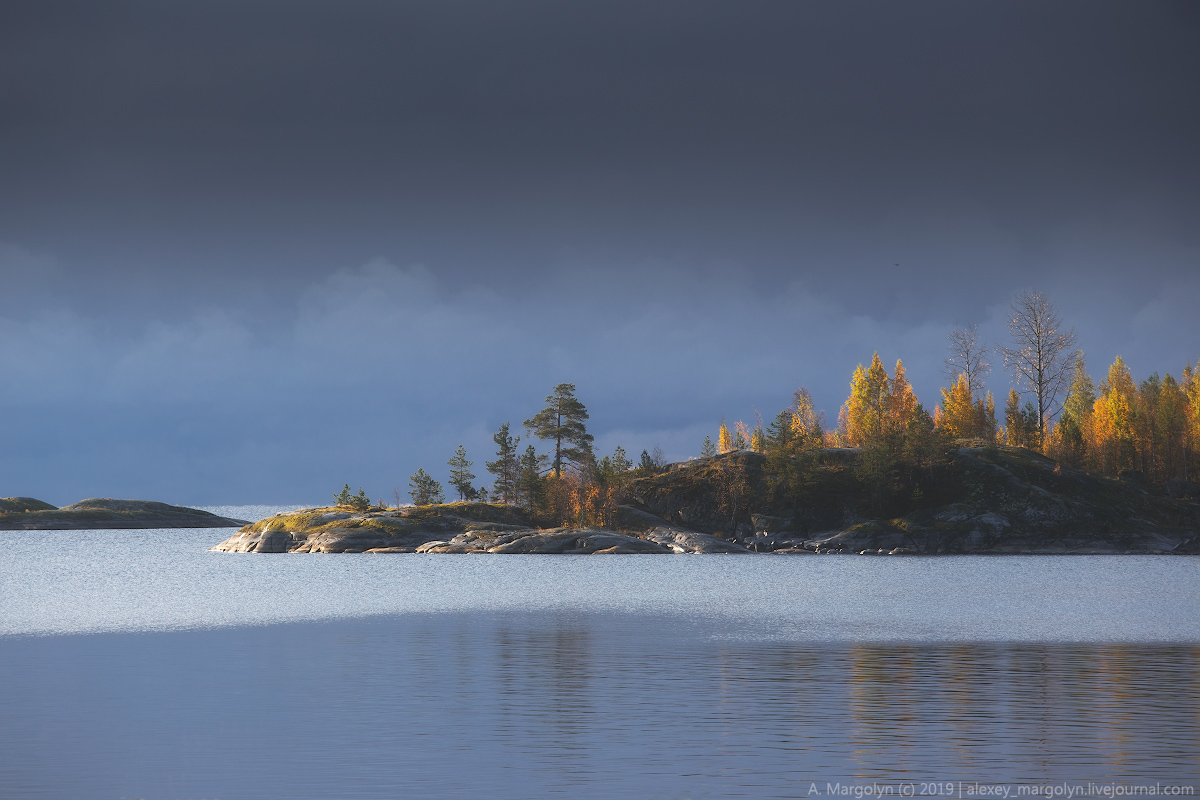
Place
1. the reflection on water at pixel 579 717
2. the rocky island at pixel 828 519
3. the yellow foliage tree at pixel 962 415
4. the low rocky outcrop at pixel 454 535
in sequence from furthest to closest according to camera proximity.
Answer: the yellow foliage tree at pixel 962 415
the low rocky outcrop at pixel 454 535
the rocky island at pixel 828 519
the reflection on water at pixel 579 717

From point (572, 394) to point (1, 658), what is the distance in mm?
140534

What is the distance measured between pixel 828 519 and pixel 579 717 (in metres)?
125

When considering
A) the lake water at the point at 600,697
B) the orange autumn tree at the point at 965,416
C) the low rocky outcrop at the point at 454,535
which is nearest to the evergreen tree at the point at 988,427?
the orange autumn tree at the point at 965,416

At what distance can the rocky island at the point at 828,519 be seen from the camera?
13638 cm

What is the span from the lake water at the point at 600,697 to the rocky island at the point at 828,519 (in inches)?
2951

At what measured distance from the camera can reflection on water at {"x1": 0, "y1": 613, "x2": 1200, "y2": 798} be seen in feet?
65.9

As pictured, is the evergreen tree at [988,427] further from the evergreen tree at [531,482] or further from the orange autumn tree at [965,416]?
the evergreen tree at [531,482]

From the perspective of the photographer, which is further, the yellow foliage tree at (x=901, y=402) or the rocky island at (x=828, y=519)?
the yellow foliage tree at (x=901, y=402)

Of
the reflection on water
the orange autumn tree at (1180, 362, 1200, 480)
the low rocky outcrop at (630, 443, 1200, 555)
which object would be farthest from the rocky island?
the reflection on water

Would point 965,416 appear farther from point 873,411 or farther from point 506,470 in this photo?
point 506,470

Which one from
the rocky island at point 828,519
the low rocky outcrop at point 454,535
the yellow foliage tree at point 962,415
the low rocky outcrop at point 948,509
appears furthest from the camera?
the yellow foliage tree at point 962,415

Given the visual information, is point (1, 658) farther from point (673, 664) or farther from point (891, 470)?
point (891, 470)

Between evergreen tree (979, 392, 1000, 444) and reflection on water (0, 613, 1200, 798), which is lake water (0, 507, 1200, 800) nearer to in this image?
reflection on water (0, 613, 1200, 798)

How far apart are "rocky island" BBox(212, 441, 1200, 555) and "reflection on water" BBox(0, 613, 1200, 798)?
100.0 meters
